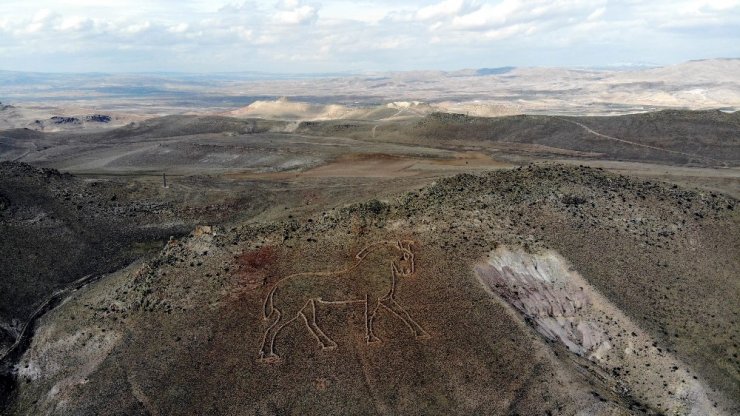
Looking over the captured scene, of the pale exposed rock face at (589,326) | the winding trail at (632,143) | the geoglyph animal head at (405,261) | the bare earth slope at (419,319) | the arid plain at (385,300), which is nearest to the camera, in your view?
the bare earth slope at (419,319)

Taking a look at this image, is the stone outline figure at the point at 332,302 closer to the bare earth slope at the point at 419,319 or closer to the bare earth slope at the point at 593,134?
the bare earth slope at the point at 419,319

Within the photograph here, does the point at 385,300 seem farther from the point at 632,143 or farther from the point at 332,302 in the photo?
the point at 632,143

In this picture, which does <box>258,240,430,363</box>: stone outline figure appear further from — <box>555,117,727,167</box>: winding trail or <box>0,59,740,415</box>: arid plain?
<box>555,117,727,167</box>: winding trail

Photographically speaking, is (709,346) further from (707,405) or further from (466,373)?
(466,373)

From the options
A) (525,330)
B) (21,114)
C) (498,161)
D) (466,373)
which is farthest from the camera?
(21,114)

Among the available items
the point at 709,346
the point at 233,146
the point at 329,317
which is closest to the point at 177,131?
the point at 233,146

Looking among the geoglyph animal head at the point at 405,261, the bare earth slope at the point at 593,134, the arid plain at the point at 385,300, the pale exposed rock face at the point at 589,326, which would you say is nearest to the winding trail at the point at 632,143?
the bare earth slope at the point at 593,134
